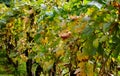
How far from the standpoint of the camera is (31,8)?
11.7ft

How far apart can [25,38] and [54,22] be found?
1.64m

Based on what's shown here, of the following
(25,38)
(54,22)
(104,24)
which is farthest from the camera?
(25,38)

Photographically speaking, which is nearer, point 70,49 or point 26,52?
point 70,49

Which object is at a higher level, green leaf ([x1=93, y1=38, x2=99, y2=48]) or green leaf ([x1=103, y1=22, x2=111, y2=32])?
green leaf ([x1=103, y1=22, x2=111, y2=32])

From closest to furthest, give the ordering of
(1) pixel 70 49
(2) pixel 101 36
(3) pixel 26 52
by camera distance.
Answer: (2) pixel 101 36 < (1) pixel 70 49 < (3) pixel 26 52

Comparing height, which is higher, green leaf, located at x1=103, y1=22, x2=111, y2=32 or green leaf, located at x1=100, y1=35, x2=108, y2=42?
green leaf, located at x1=103, y1=22, x2=111, y2=32

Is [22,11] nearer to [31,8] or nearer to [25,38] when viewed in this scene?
[31,8]

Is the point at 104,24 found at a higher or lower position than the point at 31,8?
higher

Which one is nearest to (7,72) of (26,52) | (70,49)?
(26,52)

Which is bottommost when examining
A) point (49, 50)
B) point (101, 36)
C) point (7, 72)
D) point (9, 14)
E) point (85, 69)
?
point (7, 72)

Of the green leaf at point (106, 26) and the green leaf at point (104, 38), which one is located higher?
the green leaf at point (106, 26)

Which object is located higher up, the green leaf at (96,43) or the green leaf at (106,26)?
the green leaf at (106,26)

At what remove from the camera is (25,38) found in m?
3.80

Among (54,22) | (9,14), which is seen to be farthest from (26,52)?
(54,22)
